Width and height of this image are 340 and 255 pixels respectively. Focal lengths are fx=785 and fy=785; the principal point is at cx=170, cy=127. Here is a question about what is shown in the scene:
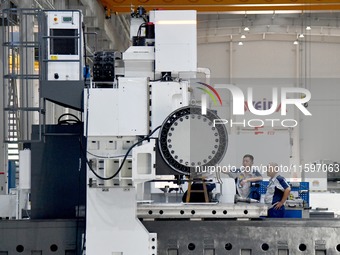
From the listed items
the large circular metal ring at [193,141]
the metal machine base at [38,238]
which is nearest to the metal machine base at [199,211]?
the large circular metal ring at [193,141]

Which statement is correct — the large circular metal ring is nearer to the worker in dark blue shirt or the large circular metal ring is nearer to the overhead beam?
the worker in dark blue shirt

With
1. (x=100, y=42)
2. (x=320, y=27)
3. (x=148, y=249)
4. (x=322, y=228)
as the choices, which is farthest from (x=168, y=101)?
(x=320, y=27)

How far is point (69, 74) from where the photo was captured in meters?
6.71

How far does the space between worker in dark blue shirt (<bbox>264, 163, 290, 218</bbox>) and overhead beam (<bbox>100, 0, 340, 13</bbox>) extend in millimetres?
6469

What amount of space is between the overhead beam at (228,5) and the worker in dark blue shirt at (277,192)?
6469 millimetres

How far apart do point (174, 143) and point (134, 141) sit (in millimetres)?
Result: 335

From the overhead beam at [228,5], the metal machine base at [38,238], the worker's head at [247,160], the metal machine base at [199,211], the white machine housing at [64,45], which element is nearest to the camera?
the metal machine base at [199,211]

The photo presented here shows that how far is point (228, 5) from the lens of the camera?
50.4 feet

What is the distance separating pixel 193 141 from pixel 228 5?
372 inches

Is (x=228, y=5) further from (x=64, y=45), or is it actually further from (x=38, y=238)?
(x=38, y=238)

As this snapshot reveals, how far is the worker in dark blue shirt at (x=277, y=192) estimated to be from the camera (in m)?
8.91

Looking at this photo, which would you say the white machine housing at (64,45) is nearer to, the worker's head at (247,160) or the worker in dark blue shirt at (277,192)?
the worker in dark blue shirt at (277,192)

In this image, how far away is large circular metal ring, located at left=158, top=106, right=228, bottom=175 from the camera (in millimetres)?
6258

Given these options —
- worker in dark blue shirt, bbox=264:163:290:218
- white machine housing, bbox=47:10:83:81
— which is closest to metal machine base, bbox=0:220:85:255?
white machine housing, bbox=47:10:83:81
